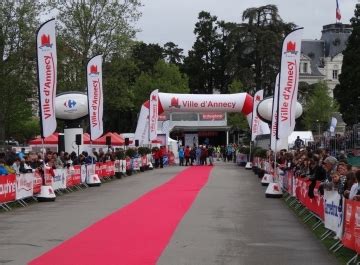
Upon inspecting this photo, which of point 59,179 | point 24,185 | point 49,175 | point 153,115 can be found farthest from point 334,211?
point 153,115

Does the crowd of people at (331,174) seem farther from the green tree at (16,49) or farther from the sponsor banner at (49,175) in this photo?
the green tree at (16,49)

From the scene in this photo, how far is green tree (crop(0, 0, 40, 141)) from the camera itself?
5062cm

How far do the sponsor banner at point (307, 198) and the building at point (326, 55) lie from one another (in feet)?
392

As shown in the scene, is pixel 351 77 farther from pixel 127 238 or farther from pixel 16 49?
pixel 127 238

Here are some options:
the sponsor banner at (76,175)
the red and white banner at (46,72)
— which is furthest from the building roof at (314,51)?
the red and white banner at (46,72)

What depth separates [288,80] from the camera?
2327 cm

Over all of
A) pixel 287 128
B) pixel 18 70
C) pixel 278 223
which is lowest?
pixel 278 223

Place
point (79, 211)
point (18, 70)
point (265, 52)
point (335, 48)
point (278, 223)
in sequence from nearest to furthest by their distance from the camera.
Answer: point (278, 223) < point (79, 211) < point (18, 70) < point (265, 52) < point (335, 48)

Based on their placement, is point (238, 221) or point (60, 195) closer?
point (238, 221)

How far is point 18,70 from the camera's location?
52.3 meters

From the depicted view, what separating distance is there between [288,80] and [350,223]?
1344 cm

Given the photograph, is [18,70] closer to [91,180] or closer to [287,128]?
[91,180]

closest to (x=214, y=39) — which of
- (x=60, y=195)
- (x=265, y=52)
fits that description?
(x=265, y=52)

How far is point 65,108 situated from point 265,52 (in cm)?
4528
